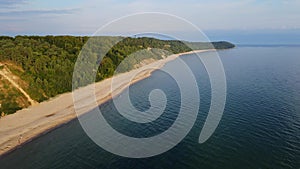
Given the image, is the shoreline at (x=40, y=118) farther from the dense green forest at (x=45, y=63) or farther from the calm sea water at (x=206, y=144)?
the dense green forest at (x=45, y=63)

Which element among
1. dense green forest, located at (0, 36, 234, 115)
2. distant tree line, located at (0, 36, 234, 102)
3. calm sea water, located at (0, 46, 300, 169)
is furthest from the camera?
distant tree line, located at (0, 36, 234, 102)

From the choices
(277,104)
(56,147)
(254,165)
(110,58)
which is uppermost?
(110,58)

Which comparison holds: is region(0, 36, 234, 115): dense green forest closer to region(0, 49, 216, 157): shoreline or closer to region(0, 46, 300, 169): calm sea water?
region(0, 49, 216, 157): shoreline

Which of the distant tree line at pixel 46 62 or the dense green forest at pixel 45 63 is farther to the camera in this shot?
the distant tree line at pixel 46 62

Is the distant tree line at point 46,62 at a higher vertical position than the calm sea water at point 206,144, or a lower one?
higher

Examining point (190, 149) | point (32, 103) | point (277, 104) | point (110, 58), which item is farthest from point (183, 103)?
point (110, 58)

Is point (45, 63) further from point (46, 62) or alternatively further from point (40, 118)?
point (40, 118)

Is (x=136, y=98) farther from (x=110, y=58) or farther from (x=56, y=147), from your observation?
(x=110, y=58)

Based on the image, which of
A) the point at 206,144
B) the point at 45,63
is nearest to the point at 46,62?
the point at 45,63

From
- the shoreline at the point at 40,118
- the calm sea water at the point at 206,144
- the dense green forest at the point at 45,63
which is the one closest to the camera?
the calm sea water at the point at 206,144

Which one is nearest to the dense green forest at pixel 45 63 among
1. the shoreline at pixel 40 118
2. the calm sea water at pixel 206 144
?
the shoreline at pixel 40 118

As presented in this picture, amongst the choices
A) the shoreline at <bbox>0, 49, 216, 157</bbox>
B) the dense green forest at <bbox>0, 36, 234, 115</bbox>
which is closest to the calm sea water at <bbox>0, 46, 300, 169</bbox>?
the shoreline at <bbox>0, 49, 216, 157</bbox>
